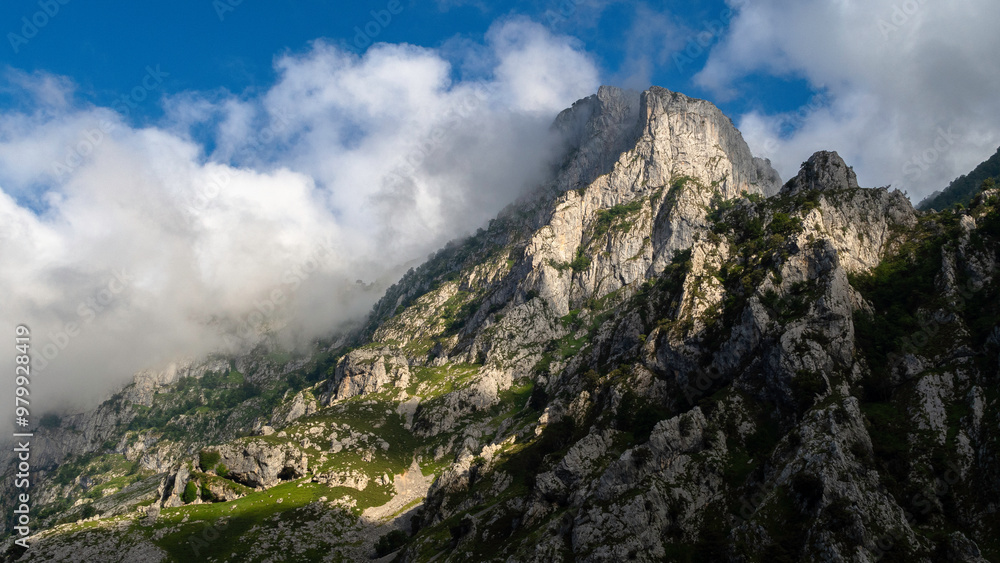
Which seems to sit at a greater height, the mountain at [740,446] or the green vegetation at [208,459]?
the green vegetation at [208,459]

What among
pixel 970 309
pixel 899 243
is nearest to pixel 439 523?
pixel 970 309

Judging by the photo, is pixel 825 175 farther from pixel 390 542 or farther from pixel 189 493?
pixel 189 493

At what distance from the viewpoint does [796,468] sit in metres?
79.1

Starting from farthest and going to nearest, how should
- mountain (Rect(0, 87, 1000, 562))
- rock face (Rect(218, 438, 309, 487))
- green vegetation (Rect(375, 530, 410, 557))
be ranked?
rock face (Rect(218, 438, 309, 487)), green vegetation (Rect(375, 530, 410, 557)), mountain (Rect(0, 87, 1000, 562))

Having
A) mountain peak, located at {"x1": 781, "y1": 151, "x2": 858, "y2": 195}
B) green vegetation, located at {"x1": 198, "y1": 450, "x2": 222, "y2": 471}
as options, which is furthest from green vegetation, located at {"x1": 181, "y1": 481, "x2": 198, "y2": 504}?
mountain peak, located at {"x1": 781, "y1": 151, "x2": 858, "y2": 195}

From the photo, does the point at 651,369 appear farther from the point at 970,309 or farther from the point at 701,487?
the point at 970,309

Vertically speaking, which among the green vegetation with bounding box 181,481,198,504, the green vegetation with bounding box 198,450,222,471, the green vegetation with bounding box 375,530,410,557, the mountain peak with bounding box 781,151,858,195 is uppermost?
the mountain peak with bounding box 781,151,858,195

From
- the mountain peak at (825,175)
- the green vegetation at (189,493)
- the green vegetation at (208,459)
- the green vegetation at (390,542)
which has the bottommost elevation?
the green vegetation at (390,542)

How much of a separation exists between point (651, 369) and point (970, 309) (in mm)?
66261

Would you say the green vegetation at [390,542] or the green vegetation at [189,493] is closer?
the green vegetation at [390,542]

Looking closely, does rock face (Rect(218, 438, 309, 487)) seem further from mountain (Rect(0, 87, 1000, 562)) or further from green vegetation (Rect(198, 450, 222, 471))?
green vegetation (Rect(198, 450, 222, 471))

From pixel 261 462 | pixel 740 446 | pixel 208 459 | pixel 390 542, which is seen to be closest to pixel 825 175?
pixel 740 446

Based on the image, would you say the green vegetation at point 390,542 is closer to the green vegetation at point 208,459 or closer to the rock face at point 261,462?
the rock face at point 261,462

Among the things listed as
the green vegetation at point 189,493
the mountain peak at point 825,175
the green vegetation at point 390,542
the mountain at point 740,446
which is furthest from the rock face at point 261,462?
the mountain peak at point 825,175
